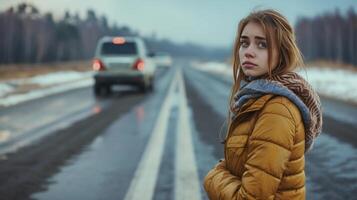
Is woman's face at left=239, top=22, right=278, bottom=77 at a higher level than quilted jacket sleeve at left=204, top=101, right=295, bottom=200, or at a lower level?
higher

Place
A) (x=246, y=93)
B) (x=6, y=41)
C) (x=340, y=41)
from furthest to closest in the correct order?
(x=340, y=41) → (x=6, y=41) → (x=246, y=93)

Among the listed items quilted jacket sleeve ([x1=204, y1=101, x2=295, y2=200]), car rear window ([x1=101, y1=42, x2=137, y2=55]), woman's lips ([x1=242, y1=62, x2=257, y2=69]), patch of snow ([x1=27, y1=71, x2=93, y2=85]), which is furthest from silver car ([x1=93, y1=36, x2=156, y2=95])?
quilted jacket sleeve ([x1=204, y1=101, x2=295, y2=200])

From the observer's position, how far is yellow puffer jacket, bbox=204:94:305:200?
71.4 inches

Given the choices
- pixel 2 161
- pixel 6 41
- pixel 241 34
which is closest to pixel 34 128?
pixel 2 161

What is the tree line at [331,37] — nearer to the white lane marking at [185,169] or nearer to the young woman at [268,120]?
the white lane marking at [185,169]

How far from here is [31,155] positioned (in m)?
7.57

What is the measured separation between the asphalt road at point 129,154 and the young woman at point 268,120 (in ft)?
2.43

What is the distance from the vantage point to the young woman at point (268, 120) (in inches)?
71.6

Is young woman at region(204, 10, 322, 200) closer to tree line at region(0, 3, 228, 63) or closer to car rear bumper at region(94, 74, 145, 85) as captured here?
car rear bumper at region(94, 74, 145, 85)

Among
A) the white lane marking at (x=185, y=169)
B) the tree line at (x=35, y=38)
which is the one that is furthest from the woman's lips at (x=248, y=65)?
the tree line at (x=35, y=38)

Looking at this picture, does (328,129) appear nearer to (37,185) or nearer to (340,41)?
(37,185)

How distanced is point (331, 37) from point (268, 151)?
436ft

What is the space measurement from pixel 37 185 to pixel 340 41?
380 feet

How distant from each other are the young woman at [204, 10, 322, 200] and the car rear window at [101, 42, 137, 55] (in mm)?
18388
